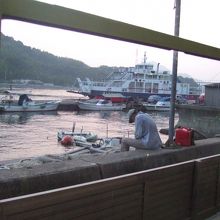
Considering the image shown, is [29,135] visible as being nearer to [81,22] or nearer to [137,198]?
[137,198]

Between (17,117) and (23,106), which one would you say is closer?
(17,117)

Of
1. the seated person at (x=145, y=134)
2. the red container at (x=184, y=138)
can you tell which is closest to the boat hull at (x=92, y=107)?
the red container at (x=184, y=138)

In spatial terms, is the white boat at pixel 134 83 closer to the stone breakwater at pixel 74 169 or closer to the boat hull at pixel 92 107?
the boat hull at pixel 92 107

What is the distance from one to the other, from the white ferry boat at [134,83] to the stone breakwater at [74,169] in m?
98.6

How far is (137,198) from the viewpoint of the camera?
17.0 feet

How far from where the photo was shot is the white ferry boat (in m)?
108

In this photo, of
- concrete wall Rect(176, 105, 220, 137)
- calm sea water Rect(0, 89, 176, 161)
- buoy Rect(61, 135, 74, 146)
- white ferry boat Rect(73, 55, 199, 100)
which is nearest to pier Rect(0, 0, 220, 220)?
concrete wall Rect(176, 105, 220, 137)

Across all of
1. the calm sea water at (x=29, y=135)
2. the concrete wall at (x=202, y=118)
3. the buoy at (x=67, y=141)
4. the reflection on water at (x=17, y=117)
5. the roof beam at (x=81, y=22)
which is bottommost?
the reflection on water at (x=17, y=117)

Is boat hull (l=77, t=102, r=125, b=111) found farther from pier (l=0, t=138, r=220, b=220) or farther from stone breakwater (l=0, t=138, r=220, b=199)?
pier (l=0, t=138, r=220, b=220)

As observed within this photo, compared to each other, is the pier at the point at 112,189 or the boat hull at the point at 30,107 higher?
the pier at the point at 112,189

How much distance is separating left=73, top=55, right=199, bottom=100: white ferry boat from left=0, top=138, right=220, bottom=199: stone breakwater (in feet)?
323

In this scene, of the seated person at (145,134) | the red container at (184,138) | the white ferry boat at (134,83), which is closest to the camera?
the seated person at (145,134)

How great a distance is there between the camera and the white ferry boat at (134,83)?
10806 cm

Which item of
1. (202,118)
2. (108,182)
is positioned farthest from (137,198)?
(202,118)
